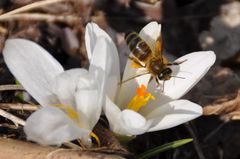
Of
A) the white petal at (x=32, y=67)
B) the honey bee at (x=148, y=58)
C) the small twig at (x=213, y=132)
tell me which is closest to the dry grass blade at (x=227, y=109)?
the small twig at (x=213, y=132)

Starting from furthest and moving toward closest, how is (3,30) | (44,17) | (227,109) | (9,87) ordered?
(44,17) → (3,30) → (227,109) → (9,87)

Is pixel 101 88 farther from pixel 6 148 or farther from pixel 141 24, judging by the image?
pixel 141 24

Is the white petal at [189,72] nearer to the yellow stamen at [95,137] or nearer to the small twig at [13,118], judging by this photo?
the yellow stamen at [95,137]

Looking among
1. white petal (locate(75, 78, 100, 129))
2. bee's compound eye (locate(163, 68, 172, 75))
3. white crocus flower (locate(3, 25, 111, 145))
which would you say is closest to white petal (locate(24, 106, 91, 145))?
white crocus flower (locate(3, 25, 111, 145))

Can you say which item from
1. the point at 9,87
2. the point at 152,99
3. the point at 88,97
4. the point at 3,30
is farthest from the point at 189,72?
the point at 3,30

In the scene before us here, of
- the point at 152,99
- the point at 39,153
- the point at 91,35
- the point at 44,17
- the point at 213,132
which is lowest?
the point at 213,132

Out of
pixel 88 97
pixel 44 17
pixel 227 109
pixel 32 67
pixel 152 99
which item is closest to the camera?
pixel 88 97

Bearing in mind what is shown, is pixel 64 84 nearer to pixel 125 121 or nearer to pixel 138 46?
pixel 125 121

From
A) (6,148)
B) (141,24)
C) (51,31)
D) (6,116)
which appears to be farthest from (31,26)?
(6,148)

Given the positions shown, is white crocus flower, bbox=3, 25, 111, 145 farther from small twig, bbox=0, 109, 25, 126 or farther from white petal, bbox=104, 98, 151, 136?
small twig, bbox=0, 109, 25, 126
